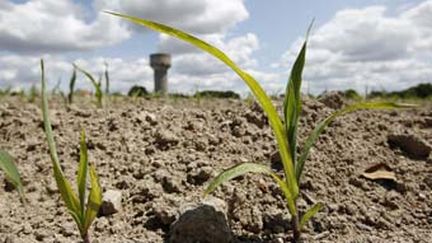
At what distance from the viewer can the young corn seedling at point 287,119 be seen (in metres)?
1.27

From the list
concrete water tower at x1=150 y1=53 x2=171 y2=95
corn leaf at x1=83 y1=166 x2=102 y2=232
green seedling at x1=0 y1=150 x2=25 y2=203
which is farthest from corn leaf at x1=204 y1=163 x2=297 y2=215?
concrete water tower at x1=150 y1=53 x2=171 y2=95

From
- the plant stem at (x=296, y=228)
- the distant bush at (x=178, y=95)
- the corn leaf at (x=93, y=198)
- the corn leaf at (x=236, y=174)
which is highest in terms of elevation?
the distant bush at (x=178, y=95)

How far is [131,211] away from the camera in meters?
1.66

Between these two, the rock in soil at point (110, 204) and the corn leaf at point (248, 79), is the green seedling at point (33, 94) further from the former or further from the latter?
the corn leaf at point (248, 79)

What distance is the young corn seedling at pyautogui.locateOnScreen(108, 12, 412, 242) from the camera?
1.27 meters

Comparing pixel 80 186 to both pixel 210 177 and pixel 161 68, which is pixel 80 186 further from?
pixel 161 68

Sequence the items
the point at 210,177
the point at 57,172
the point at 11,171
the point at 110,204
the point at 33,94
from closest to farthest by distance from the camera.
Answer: the point at 11,171
the point at 57,172
the point at 110,204
the point at 210,177
the point at 33,94

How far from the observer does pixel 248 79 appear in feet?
4.30

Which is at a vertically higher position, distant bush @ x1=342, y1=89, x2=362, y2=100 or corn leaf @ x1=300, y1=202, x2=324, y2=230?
distant bush @ x1=342, y1=89, x2=362, y2=100

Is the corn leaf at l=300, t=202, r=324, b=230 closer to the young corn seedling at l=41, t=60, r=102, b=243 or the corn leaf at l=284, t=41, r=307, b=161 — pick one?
the corn leaf at l=284, t=41, r=307, b=161

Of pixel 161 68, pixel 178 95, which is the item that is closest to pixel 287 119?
pixel 178 95

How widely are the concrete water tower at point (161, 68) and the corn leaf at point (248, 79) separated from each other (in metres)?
3.81

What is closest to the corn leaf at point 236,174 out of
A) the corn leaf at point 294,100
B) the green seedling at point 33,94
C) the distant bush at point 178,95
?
the corn leaf at point 294,100

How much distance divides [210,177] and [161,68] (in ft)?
11.5
